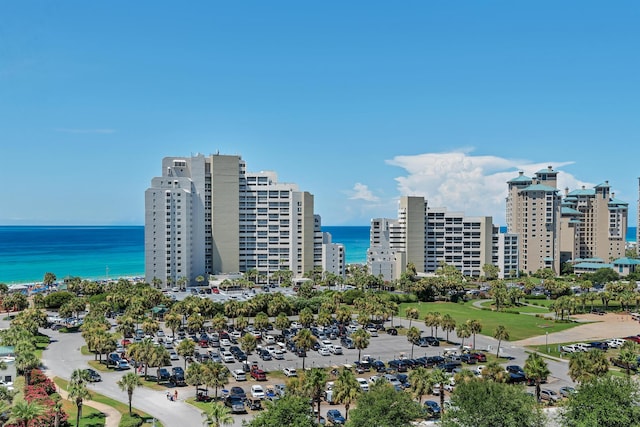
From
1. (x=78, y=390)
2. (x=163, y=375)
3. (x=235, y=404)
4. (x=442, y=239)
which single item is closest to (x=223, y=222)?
(x=442, y=239)

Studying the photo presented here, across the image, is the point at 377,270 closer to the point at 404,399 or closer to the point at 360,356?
the point at 360,356

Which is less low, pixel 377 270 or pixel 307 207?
pixel 307 207

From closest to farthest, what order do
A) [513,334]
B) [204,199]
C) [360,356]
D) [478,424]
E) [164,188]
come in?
[478,424] → [360,356] → [513,334] → [164,188] → [204,199]

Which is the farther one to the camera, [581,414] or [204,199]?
[204,199]

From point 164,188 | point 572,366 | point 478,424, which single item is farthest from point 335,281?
point 478,424

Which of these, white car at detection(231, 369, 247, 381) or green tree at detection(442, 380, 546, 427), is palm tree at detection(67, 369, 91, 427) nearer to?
white car at detection(231, 369, 247, 381)

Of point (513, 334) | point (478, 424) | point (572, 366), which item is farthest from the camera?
point (513, 334)
